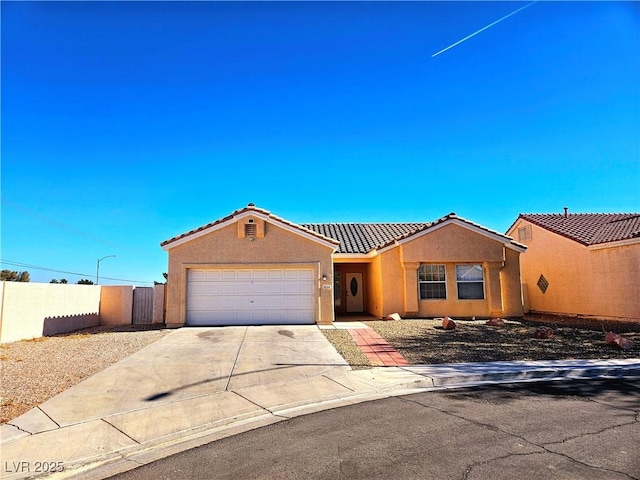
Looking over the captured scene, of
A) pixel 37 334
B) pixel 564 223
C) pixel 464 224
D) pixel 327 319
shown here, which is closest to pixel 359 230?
pixel 464 224

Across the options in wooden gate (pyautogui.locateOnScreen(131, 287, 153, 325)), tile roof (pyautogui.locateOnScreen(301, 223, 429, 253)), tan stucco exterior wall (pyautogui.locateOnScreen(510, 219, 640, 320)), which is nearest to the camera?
tan stucco exterior wall (pyautogui.locateOnScreen(510, 219, 640, 320))

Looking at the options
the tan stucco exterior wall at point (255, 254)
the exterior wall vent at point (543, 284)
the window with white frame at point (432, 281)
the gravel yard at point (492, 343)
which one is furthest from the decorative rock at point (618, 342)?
the exterior wall vent at point (543, 284)

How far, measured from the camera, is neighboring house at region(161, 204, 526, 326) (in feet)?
53.6

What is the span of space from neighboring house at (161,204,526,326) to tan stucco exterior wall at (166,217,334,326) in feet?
0.13

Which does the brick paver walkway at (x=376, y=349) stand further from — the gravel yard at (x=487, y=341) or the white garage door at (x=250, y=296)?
the white garage door at (x=250, y=296)

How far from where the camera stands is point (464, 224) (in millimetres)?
18516

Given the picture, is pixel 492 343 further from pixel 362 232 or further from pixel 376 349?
pixel 362 232

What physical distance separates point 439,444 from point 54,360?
920cm

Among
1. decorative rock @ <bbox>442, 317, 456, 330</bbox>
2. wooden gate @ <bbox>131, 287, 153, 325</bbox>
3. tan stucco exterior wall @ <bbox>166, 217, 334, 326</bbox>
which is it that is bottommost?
decorative rock @ <bbox>442, 317, 456, 330</bbox>

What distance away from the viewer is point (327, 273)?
54.6ft

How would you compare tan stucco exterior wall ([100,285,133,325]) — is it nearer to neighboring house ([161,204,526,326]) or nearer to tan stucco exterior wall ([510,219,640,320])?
neighboring house ([161,204,526,326])

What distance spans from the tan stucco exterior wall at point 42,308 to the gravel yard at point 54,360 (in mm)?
511

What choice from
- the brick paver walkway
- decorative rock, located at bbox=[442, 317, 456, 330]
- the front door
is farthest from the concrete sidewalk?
the front door

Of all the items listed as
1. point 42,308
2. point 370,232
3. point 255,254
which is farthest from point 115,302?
point 370,232
